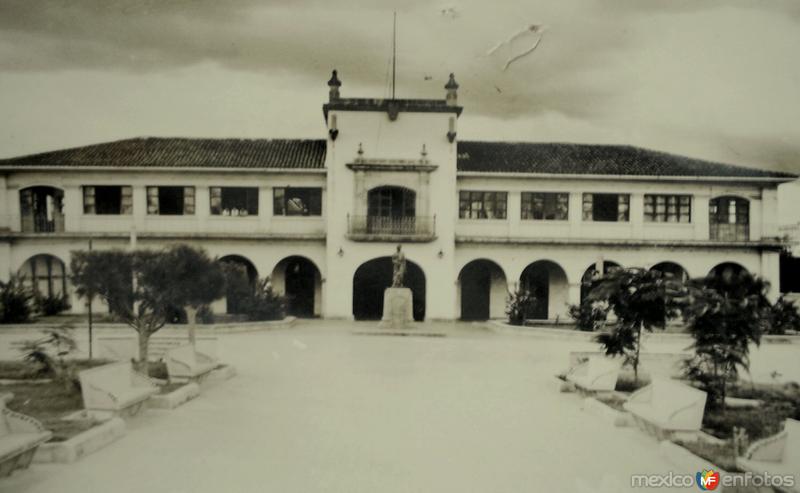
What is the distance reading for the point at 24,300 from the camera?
649 cm

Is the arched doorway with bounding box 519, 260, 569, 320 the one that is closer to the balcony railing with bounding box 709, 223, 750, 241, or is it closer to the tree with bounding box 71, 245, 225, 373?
the balcony railing with bounding box 709, 223, 750, 241

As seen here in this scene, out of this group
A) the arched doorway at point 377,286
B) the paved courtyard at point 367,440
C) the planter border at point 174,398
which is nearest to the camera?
the paved courtyard at point 367,440

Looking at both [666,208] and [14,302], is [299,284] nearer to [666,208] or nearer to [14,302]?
[14,302]

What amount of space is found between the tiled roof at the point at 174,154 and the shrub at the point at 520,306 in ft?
27.2

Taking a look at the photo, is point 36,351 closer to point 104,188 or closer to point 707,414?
point 104,188

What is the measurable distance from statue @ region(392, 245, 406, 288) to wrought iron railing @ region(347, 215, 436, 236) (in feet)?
1.88

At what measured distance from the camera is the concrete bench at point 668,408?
20.3 feet

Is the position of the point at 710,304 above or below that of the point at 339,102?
below

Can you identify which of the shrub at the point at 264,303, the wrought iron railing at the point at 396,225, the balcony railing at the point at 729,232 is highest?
the wrought iron railing at the point at 396,225

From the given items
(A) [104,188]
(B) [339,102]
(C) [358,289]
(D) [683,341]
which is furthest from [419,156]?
(A) [104,188]

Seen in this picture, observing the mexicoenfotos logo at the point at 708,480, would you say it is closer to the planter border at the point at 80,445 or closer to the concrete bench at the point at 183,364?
the planter border at the point at 80,445

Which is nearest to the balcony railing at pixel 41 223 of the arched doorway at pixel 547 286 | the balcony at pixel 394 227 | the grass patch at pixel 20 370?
the grass patch at pixel 20 370

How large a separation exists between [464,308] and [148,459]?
46.6ft

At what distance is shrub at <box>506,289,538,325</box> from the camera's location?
56.5 ft
